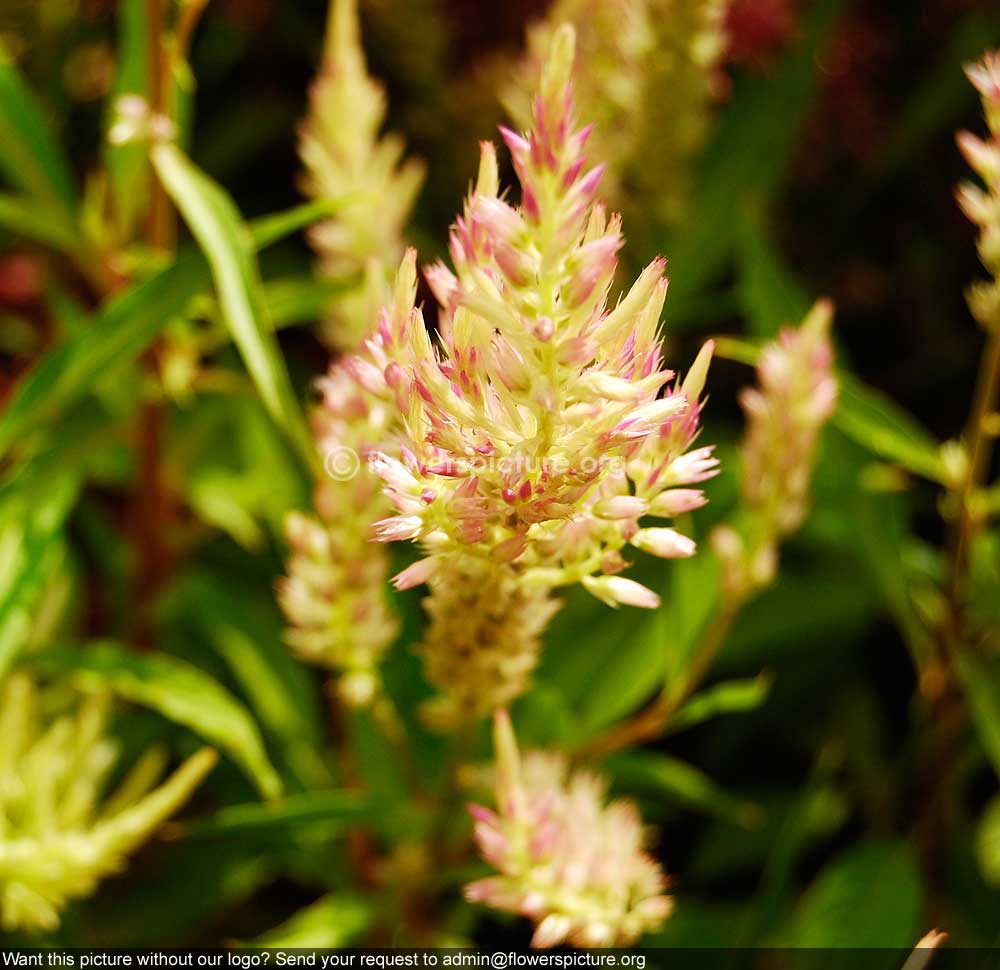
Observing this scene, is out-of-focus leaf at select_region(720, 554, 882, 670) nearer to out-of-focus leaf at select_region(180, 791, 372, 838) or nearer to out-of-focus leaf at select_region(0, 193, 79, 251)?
out-of-focus leaf at select_region(180, 791, 372, 838)

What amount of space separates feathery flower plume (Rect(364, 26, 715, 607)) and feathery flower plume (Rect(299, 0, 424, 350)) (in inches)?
12.9

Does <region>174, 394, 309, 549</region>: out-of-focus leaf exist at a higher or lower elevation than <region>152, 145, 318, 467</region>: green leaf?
lower

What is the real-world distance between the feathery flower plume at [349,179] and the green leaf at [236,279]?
0.08 m

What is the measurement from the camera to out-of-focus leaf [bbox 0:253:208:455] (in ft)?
2.18

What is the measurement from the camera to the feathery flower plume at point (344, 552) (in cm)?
57

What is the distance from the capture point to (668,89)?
962 millimetres

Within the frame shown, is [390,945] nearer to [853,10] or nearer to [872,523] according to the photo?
[872,523]

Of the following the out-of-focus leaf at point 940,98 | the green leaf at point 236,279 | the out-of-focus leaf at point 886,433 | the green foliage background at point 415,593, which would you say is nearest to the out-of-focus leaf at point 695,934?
the green foliage background at point 415,593

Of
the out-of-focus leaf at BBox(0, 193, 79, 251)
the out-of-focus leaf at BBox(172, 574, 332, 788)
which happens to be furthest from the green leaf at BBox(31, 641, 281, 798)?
the out-of-focus leaf at BBox(0, 193, 79, 251)

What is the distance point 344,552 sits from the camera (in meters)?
0.59

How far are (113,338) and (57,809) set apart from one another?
35 cm

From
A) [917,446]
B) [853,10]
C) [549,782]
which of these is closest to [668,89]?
[917,446]

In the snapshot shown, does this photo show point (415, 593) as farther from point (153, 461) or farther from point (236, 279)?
point (236, 279)

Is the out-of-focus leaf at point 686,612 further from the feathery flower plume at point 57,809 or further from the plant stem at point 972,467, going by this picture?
the feathery flower plume at point 57,809
